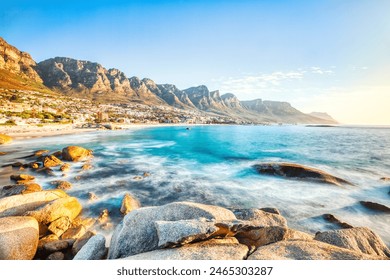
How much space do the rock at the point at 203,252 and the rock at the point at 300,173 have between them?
11.8m

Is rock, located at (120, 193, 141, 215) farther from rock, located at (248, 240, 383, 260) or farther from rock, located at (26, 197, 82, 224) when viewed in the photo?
rock, located at (248, 240, 383, 260)

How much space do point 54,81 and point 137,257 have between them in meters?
191

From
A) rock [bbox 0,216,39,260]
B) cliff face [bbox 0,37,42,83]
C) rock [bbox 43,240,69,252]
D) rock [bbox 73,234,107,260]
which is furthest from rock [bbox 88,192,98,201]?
cliff face [bbox 0,37,42,83]

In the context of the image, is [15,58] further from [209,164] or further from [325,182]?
[325,182]

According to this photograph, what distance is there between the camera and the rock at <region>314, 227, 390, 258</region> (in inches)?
185

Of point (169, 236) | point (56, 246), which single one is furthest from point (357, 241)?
point (56, 246)

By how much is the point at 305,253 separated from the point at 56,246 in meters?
6.19

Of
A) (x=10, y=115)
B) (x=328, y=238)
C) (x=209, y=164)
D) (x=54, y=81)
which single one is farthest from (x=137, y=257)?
(x=54, y=81)

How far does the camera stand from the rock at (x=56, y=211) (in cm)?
618

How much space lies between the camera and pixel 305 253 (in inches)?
141

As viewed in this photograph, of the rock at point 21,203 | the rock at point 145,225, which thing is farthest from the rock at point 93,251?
the rock at point 21,203

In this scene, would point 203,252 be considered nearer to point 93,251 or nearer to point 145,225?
point 145,225

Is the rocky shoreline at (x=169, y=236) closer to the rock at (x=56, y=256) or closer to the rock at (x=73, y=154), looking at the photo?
the rock at (x=56, y=256)
